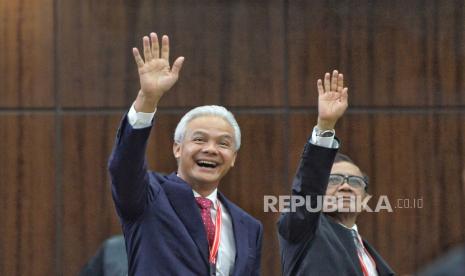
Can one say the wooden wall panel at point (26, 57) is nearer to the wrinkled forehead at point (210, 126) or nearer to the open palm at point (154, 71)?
the wrinkled forehead at point (210, 126)

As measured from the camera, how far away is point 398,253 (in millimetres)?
6711

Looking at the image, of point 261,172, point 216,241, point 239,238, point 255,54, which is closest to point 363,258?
point 239,238

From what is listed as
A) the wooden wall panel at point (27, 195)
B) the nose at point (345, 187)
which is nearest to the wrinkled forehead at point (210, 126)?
the nose at point (345, 187)

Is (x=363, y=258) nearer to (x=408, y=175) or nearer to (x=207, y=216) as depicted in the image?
(x=207, y=216)

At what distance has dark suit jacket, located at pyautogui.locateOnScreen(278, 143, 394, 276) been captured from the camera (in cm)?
392

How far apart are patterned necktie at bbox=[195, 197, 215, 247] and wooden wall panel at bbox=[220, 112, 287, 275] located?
9.52 feet

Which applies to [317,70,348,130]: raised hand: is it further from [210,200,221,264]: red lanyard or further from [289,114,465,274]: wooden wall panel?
[289,114,465,274]: wooden wall panel

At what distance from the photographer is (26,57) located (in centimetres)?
665

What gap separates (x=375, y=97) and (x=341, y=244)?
105 inches

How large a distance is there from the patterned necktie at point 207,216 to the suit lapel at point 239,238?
10cm

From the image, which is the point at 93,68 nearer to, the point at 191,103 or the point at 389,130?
the point at 191,103

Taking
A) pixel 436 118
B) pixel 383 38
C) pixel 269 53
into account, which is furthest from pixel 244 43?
pixel 436 118

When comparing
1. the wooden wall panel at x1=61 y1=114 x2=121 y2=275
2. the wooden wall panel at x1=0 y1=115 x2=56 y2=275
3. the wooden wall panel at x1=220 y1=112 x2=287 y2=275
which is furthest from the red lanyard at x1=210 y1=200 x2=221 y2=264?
the wooden wall panel at x1=0 y1=115 x2=56 y2=275

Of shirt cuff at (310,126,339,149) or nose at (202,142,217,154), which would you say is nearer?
nose at (202,142,217,154)
